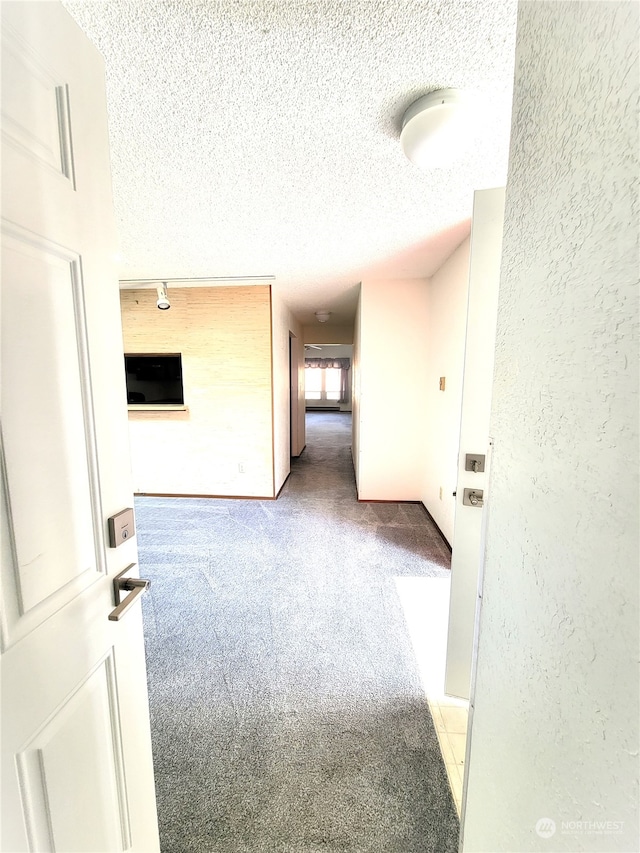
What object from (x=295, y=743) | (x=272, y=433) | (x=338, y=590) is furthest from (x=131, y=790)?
(x=272, y=433)

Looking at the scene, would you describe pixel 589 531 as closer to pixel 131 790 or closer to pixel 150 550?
pixel 131 790

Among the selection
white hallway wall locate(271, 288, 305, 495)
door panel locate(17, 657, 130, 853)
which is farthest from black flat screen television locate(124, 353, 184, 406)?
door panel locate(17, 657, 130, 853)

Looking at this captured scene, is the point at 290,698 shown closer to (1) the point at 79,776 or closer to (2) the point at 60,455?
(1) the point at 79,776

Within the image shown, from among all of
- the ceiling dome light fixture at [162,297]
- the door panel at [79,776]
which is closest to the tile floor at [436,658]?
the door panel at [79,776]

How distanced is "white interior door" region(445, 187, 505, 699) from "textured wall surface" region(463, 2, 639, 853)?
0.61 meters

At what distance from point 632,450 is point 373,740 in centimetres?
156

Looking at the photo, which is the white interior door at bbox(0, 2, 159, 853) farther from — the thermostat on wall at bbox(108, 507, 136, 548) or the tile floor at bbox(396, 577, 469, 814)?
the tile floor at bbox(396, 577, 469, 814)

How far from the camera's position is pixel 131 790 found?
770mm

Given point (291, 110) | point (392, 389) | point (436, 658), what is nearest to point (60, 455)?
point (291, 110)

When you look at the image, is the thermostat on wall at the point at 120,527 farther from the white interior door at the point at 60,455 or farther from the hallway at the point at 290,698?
the hallway at the point at 290,698

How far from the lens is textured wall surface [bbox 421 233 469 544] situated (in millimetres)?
2543

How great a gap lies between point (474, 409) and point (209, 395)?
320 centimetres

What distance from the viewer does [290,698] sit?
1.43 meters

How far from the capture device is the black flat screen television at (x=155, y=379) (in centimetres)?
375
